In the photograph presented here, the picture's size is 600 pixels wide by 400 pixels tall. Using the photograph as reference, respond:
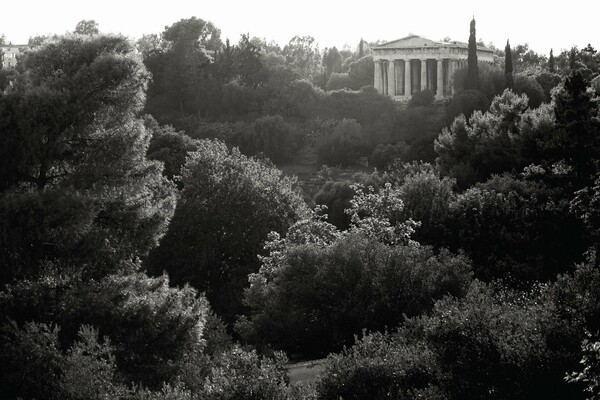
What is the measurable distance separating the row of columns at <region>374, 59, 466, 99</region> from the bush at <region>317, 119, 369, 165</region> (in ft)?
79.7

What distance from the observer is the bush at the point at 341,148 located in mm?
78562

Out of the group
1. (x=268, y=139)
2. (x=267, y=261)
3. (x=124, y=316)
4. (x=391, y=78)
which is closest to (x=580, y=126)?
(x=267, y=261)

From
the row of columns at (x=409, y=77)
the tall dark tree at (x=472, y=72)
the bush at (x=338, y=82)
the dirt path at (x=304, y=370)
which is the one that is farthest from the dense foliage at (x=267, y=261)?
the bush at (x=338, y=82)

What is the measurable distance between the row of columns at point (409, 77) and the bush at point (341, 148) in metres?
24.3

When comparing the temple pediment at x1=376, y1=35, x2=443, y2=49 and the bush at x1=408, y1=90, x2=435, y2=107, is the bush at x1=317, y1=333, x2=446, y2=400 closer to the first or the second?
the bush at x1=408, y1=90, x2=435, y2=107

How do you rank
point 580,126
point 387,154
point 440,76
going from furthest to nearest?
point 440,76
point 387,154
point 580,126

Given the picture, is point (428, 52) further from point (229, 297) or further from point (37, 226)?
point (37, 226)

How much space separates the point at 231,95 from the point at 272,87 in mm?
3966

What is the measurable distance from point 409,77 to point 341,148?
29.5m

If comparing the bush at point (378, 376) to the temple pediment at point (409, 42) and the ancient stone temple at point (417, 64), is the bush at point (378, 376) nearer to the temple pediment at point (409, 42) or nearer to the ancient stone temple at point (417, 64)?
the ancient stone temple at point (417, 64)

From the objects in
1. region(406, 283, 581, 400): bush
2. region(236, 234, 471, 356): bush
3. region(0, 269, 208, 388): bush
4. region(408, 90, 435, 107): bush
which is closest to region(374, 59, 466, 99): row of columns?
region(408, 90, 435, 107): bush

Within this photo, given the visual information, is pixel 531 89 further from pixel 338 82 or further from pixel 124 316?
pixel 124 316

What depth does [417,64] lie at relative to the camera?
106 meters

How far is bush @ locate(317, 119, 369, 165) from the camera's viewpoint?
78562 millimetres
